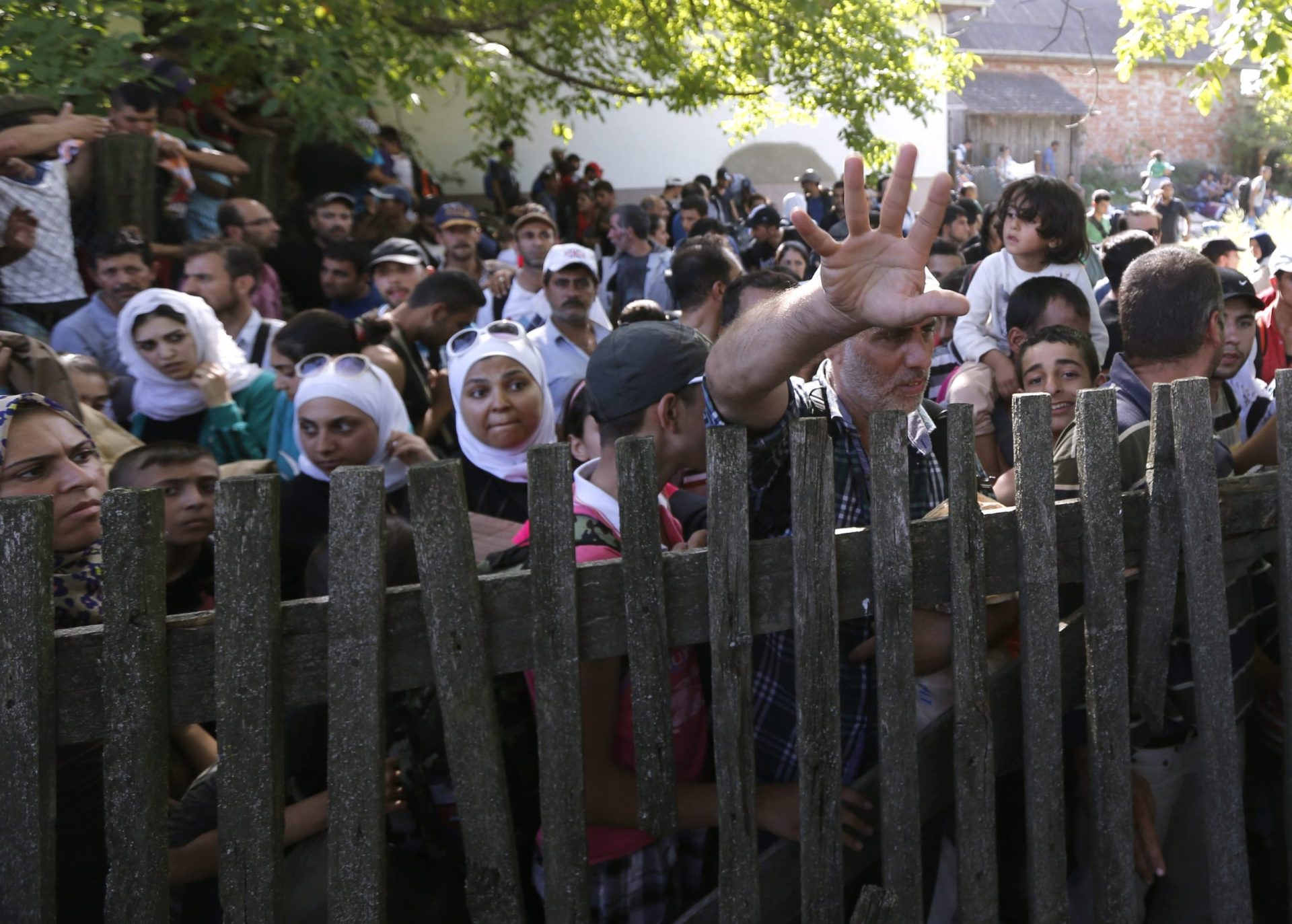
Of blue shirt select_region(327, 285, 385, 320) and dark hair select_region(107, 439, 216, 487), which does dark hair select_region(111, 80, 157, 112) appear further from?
dark hair select_region(107, 439, 216, 487)

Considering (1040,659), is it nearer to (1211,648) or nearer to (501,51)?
(1211,648)

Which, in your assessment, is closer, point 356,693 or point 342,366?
point 356,693

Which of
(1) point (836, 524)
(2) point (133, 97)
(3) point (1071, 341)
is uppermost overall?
(2) point (133, 97)

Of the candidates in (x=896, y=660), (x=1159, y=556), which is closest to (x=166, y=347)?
(x=896, y=660)

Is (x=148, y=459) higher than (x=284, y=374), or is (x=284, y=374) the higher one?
(x=284, y=374)

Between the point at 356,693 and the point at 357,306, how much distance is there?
4.99m

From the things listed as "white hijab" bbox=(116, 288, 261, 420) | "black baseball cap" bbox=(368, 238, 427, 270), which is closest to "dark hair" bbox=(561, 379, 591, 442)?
"white hijab" bbox=(116, 288, 261, 420)

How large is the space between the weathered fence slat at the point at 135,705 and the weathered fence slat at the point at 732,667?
0.85m

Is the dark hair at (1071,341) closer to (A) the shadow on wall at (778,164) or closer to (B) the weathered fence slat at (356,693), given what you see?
(B) the weathered fence slat at (356,693)

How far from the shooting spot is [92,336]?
4.70 m

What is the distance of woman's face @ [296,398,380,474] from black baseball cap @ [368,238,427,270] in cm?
268

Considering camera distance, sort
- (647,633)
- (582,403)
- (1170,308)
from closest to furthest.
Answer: (647,633) → (1170,308) → (582,403)

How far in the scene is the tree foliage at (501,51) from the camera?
6.67 m

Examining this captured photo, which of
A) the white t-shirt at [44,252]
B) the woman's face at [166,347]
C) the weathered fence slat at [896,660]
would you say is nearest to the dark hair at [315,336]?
the woman's face at [166,347]
